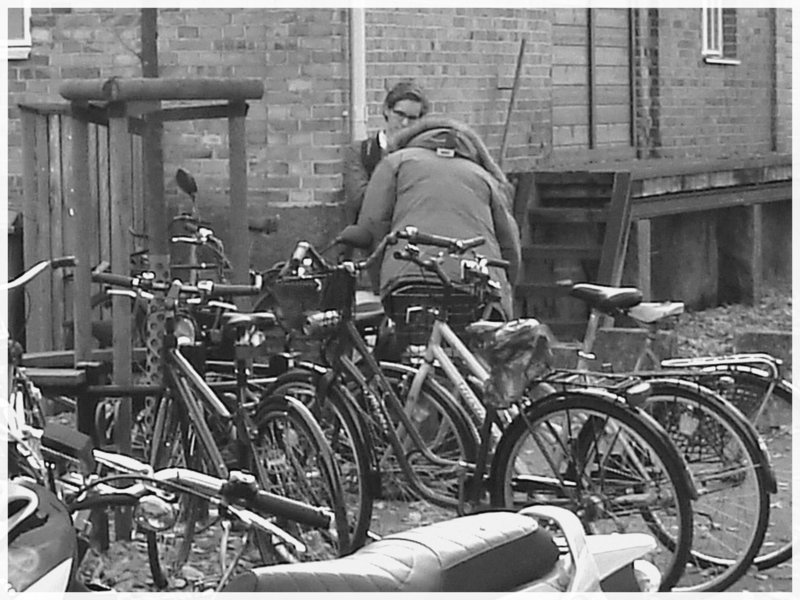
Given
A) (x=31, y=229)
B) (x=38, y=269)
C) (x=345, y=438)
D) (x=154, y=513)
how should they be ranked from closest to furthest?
1. (x=154, y=513)
2. (x=38, y=269)
3. (x=345, y=438)
4. (x=31, y=229)

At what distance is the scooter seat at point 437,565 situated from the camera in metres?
2.59

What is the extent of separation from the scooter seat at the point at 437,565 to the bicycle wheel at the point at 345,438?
3.03 metres

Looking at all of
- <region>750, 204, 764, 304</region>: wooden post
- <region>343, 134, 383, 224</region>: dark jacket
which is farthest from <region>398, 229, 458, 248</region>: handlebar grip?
<region>750, 204, 764, 304</region>: wooden post

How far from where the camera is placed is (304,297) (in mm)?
6254

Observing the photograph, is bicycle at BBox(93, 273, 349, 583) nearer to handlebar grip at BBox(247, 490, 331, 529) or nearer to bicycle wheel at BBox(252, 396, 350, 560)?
bicycle wheel at BBox(252, 396, 350, 560)

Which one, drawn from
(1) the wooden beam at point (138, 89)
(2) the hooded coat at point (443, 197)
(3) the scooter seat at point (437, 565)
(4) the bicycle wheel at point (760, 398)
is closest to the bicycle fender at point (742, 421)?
(4) the bicycle wheel at point (760, 398)

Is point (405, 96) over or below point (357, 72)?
below

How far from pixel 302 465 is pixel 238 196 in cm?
179

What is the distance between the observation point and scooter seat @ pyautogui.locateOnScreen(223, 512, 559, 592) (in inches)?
102

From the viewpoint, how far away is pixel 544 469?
5848 mm

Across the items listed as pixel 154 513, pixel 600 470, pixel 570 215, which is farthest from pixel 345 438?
pixel 570 215

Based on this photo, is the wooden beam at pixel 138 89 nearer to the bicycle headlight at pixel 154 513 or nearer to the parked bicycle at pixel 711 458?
the parked bicycle at pixel 711 458

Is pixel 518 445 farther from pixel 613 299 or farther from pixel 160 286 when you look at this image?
pixel 160 286

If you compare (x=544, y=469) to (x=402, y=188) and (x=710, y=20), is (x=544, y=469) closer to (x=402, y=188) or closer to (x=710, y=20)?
(x=402, y=188)
